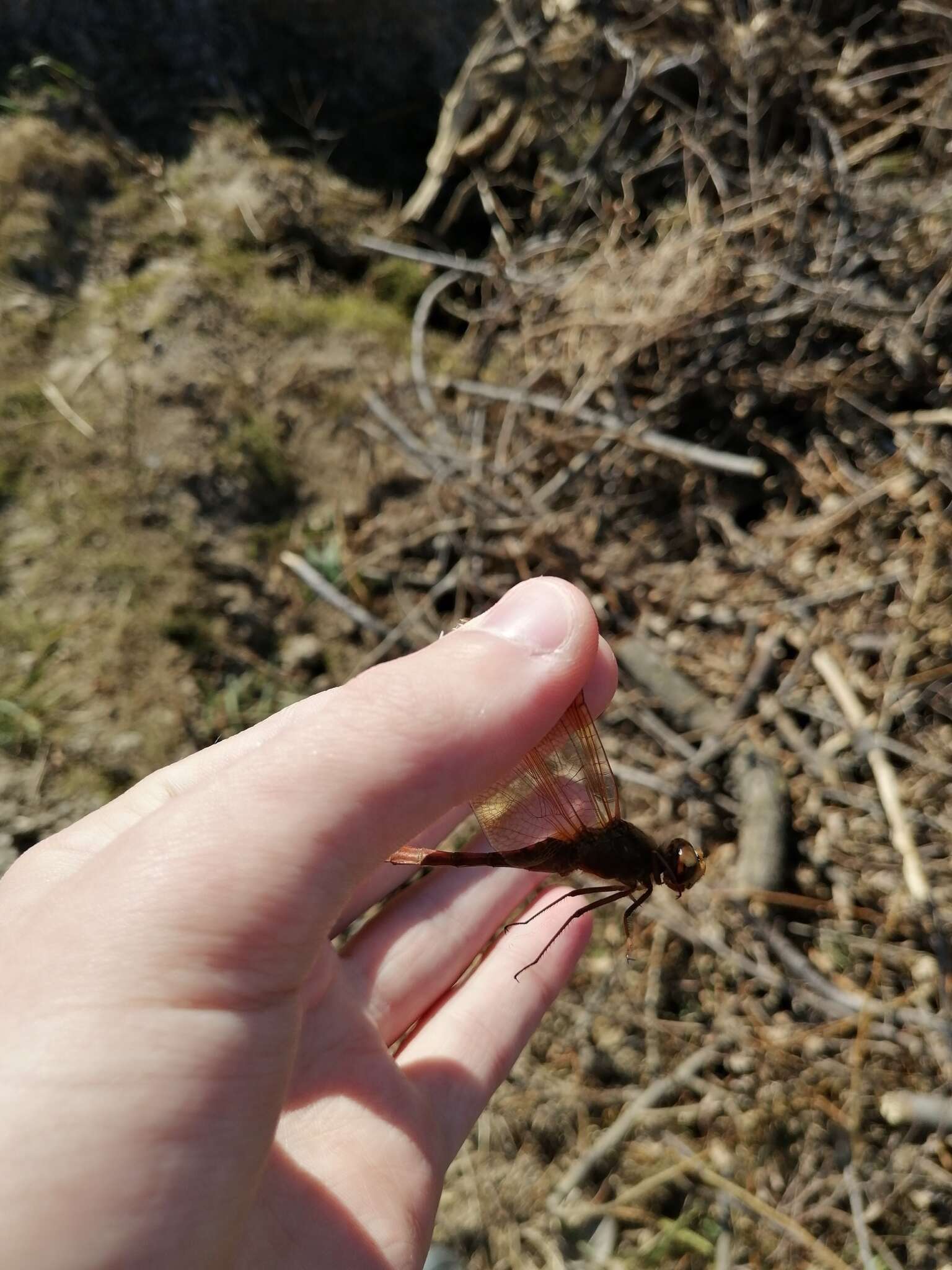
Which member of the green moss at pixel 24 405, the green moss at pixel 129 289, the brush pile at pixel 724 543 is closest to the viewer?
the brush pile at pixel 724 543

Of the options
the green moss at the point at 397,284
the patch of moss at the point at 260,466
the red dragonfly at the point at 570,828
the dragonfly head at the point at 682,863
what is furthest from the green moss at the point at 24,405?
the dragonfly head at the point at 682,863

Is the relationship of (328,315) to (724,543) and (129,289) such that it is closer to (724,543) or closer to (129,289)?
(129,289)

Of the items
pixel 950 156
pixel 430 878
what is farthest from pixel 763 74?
pixel 430 878

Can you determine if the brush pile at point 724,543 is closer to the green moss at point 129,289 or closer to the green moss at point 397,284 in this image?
the green moss at point 397,284

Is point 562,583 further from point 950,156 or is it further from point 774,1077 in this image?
point 950,156

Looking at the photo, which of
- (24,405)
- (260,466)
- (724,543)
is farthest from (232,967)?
(24,405)

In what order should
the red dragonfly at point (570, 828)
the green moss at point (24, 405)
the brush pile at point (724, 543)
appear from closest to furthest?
the red dragonfly at point (570, 828) → the brush pile at point (724, 543) → the green moss at point (24, 405)
